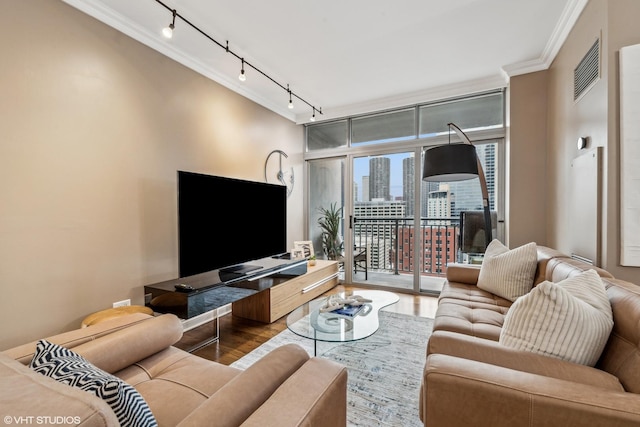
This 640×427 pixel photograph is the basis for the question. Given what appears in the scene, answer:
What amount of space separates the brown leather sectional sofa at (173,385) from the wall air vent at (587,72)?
2660 millimetres

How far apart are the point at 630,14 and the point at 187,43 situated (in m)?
3.33

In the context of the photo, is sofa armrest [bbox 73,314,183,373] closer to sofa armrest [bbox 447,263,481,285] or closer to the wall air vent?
sofa armrest [bbox 447,263,481,285]

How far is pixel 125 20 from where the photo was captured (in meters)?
2.26

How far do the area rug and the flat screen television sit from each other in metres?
0.91

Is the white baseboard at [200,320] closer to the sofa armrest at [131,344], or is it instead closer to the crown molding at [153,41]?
the sofa armrest at [131,344]

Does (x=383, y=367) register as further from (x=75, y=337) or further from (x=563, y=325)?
(x=75, y=337)

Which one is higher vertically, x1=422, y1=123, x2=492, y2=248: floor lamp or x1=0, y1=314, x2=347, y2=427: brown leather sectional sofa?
x1=422, y1=123, x2=492, y2=248: floor lamp

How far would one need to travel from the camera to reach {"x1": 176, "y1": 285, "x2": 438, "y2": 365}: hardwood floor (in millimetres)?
2348

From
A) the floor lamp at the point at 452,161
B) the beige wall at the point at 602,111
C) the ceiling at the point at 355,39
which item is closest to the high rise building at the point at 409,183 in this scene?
the ceiling at the point at 355,39

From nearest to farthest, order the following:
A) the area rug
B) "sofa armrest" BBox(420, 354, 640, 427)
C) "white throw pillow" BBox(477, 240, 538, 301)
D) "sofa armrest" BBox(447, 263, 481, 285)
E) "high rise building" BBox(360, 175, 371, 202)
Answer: "sofa armrest" BBox(420, 354, 640, 427) → the area rug → "white throw pillow" BBox(477, 240, 538, 301) → "sofa armrest" BBox(447, 263, 481, 285) → "high rise building" BBox(360, 175, 371, 202)

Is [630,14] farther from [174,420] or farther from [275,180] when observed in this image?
[275,180]

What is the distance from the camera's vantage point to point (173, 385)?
117cm

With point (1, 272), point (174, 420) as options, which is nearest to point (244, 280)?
point (1, 272)

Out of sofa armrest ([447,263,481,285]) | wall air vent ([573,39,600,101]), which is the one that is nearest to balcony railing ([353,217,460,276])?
sofa armrest ([447,263,481,285])
